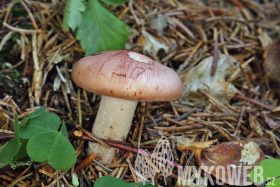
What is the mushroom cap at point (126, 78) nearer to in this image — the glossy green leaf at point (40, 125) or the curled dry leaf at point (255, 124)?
the glossy green leaf at point (40, 125)

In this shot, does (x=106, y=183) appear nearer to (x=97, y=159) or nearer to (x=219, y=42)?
(x=97, y=159)

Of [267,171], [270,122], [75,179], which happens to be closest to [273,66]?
[270,122]

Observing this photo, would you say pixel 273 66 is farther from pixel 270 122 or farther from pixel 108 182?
pixel 108 182

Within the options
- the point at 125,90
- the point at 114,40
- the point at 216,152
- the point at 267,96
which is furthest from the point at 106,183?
the point at 267,96

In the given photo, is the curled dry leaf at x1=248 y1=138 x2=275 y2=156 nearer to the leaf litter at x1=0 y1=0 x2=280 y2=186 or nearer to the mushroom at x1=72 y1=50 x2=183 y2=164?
the leaf litter at x1=0 y1=0 x2=280 y2=186

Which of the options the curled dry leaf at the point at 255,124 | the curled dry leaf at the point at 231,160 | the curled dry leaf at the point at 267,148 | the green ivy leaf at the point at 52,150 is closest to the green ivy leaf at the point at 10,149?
the green ivy leaf at the point at 52,150

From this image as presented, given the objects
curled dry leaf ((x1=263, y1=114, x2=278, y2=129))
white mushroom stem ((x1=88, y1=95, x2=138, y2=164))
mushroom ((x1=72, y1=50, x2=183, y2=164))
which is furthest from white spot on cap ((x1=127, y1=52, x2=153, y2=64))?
curled dry leaf ((x1=263, y1=114, x2=278, y2=129))
